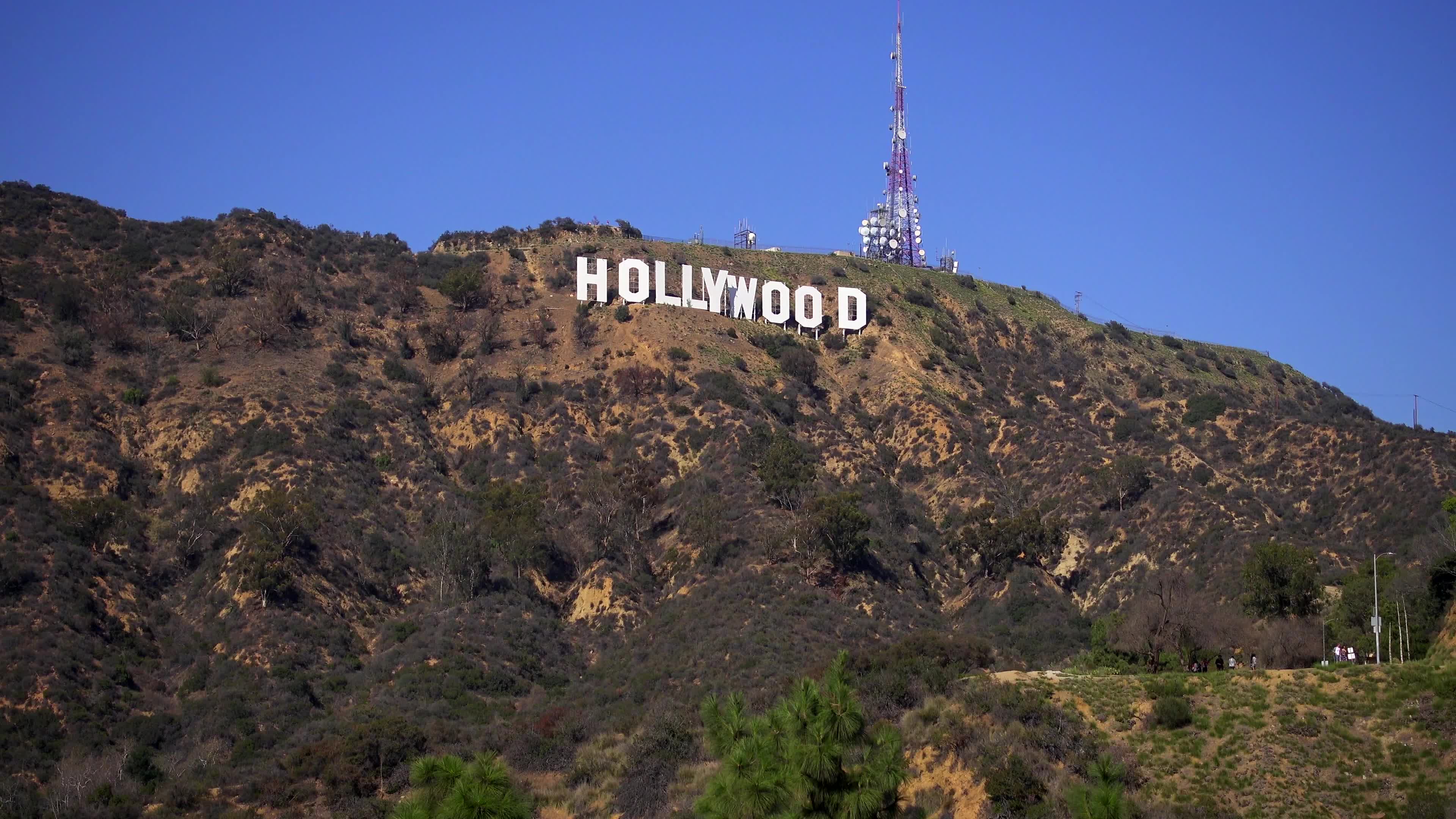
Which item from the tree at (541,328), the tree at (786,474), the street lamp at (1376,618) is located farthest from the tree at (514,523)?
the street lamp at (1376,618)

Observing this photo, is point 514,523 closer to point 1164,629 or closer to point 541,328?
point 541,328

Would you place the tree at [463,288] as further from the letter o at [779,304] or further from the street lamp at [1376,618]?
the street lamp at [1376,618]

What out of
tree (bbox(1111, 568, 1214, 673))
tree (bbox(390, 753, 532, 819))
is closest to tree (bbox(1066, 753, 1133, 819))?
tree (bbox(390, 753, 532, 819))

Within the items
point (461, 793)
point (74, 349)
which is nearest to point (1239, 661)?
point (461, 793)

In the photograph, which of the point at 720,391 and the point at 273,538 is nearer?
the point at 273,538

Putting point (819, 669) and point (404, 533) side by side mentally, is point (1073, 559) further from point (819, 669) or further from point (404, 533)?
point (404, 533)
